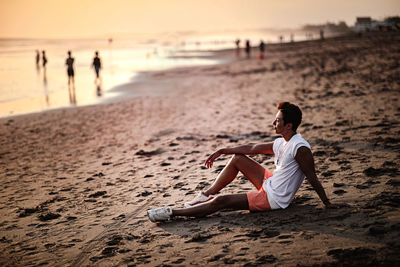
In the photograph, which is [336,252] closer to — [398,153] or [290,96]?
[398,153]

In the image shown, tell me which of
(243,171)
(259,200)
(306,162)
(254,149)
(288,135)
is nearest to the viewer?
(306,162)

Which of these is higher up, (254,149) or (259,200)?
(254,149)

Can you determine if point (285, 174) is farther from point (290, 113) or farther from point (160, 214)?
point (160, 214)

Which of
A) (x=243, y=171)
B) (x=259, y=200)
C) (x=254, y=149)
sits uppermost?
(x=254, y=149)

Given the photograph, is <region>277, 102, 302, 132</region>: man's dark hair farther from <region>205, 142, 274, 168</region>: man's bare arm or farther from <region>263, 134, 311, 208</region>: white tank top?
<region>205, 142, 274, 168</region>: man's bare arm

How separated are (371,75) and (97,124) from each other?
10.1 meters

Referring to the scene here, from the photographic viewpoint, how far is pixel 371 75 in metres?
13.2

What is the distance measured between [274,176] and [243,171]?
0.48 meters

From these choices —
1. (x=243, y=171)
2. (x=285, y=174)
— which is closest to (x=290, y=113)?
(x=285, y=174)

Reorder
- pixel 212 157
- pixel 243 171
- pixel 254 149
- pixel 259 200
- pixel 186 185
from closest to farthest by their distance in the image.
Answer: pixel 259 200, pixel 254 149, pixel 243 171, pixel 212 157, pixel 186 185

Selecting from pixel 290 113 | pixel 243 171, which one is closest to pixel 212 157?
pixel 243 171

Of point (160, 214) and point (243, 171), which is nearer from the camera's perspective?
point (160, 214)

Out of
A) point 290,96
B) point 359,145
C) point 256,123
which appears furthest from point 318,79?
point 359,145

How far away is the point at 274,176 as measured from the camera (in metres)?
3.85
